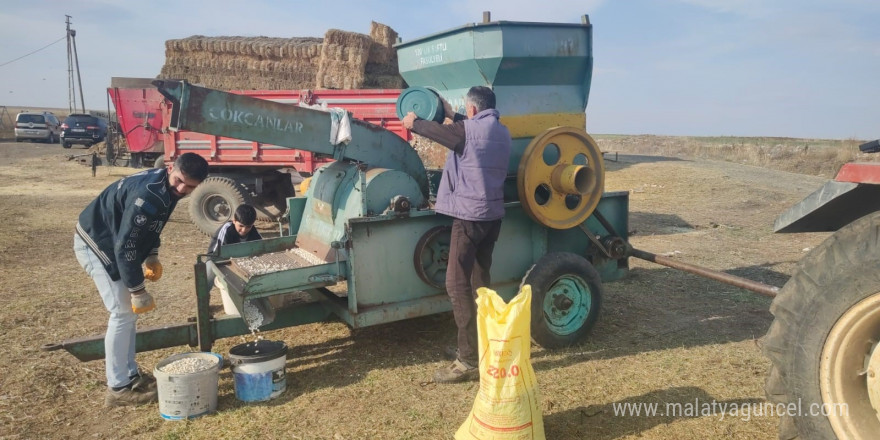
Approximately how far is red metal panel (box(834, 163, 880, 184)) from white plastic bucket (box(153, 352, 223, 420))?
12.2 feet

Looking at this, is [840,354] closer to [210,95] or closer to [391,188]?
[391,188]

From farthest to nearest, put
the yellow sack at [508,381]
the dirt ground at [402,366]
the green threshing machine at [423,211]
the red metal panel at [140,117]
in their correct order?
the red metal panel at [140,117], the green threshing machine at [423,211], the dirt ground at [402,366], the yellow sack at [508,381]

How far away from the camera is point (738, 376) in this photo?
169 inches

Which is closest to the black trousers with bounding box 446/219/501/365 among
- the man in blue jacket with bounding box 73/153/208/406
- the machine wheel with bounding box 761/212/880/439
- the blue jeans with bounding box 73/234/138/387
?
the man in blue jacket with bounding box 73/153/208/406

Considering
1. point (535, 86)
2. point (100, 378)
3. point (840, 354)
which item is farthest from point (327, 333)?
point (840, 354)

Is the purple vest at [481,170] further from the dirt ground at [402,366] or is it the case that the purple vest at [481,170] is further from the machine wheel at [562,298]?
the dirt ground at [402,366]

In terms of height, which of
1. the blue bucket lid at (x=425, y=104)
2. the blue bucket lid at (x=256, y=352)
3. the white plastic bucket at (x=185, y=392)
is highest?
the blue bucket lid at (x=425, y=104)

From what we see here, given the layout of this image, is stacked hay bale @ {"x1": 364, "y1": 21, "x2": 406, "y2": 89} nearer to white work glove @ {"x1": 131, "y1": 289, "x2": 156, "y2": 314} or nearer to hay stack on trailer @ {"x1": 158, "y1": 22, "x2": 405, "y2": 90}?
hay stack on trailer @ {"x1": 158, "y1": 22, "x2": 405, "y2": 90}

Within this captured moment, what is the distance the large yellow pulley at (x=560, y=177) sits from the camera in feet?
15.6

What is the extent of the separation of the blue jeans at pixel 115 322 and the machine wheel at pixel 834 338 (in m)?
3.82

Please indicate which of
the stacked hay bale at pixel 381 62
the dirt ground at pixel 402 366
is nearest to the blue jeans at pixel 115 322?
the dirt ground at pixel 402 366

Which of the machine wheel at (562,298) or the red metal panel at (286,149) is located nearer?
the machine wheel at (562,298)

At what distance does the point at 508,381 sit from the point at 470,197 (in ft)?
4.64

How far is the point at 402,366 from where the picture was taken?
4.60 metres
